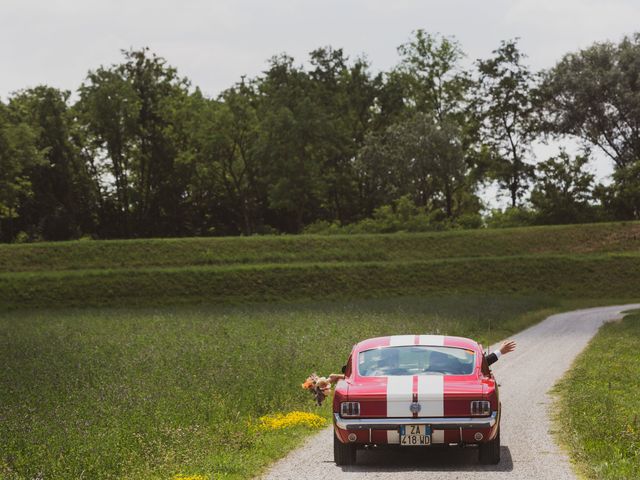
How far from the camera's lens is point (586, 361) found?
27.0 meters

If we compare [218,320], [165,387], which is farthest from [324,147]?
[165,387]

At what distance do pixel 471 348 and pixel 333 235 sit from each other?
64.8 metres

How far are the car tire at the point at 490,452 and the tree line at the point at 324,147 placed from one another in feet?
224

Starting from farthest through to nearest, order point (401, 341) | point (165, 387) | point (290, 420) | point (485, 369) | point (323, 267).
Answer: point (323, 267), point (165, 387), point (290, 420), point (401, 341), point (485, 369)

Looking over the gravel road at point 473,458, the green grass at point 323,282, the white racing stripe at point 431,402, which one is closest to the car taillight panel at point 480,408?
the white racing stripe at point 431,402

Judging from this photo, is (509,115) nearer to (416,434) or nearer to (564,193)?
(564,193)

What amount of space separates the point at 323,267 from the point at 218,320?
2706cm

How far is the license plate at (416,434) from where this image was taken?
13.0 meters

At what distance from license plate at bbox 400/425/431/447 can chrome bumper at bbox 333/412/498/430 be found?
2.2 inches

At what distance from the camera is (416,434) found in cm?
1296

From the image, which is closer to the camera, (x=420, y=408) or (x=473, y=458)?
(x=420, y=408)

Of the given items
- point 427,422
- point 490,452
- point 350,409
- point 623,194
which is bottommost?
point 490,452

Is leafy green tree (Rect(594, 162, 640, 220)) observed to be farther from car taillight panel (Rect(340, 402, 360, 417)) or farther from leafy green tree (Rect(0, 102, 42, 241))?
car taillight panel (Rect(340, 402, 360, 417))

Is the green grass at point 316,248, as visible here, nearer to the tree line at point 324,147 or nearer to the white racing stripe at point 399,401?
the tree line at point 324,147
